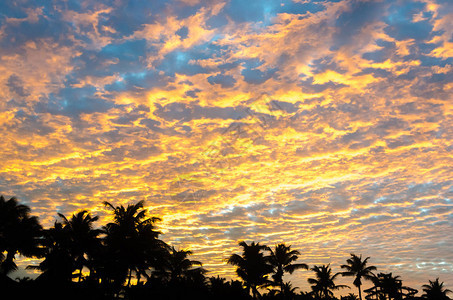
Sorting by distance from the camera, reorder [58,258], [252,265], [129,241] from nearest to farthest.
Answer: [129,241] → [58,258] → [252,265]

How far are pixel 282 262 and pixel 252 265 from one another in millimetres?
5142

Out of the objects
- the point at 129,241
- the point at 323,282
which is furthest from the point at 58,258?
the point at 323,282

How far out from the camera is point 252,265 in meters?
43.9

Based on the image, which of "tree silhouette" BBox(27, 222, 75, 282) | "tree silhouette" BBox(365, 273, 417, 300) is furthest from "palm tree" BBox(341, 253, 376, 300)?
"tree silhouette" BBox(27, 222, 75, 282)

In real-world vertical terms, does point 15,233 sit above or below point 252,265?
above

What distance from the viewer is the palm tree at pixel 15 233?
3640 cm

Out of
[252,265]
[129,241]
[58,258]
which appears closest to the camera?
[129,241]

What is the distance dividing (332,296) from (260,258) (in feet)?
99.2

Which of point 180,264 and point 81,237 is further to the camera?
point 180,264

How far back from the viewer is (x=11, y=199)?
37938mm

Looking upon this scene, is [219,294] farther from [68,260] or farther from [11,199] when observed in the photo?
[11,199]

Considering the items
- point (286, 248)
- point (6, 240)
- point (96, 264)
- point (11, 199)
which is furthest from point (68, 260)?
point (286, 248)

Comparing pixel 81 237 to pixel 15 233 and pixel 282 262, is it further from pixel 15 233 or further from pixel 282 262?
pixel 282 262

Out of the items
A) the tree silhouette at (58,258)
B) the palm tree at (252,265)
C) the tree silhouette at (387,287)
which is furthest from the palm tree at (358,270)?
the tree silhouette at (58,258)
